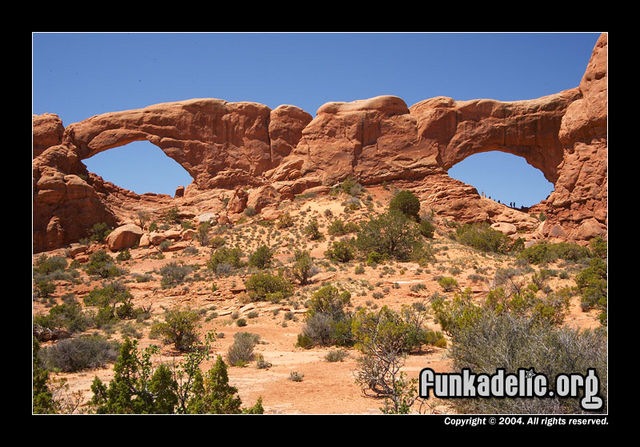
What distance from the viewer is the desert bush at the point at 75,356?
29.1 feet

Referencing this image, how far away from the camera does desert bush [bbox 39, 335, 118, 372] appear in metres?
8.86

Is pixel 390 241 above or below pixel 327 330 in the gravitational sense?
above

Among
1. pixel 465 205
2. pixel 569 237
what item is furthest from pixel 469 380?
pixel 465 205

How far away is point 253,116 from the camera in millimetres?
38469

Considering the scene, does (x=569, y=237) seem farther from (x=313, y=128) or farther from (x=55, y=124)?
(x=55, y=124)

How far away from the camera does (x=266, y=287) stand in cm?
1714

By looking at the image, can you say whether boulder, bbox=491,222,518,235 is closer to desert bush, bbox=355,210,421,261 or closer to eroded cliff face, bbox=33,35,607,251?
eroded cliff face, bbox=33,35,607,251

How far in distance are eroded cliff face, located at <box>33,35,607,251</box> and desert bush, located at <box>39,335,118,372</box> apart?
2309 centimetres

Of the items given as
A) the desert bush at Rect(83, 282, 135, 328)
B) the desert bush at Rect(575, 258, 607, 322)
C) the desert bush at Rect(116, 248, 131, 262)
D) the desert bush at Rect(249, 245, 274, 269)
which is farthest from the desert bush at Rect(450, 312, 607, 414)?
the desert bush at Rect(116, 248, 131, 262)

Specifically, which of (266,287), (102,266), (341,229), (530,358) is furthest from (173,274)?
(530,358)

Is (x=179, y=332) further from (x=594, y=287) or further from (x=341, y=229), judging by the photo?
(x=341, y=229)

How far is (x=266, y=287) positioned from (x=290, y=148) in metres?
22.6

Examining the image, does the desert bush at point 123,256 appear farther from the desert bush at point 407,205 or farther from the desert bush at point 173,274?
the desert bush at point 407,205

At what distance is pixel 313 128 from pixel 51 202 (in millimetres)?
19640
